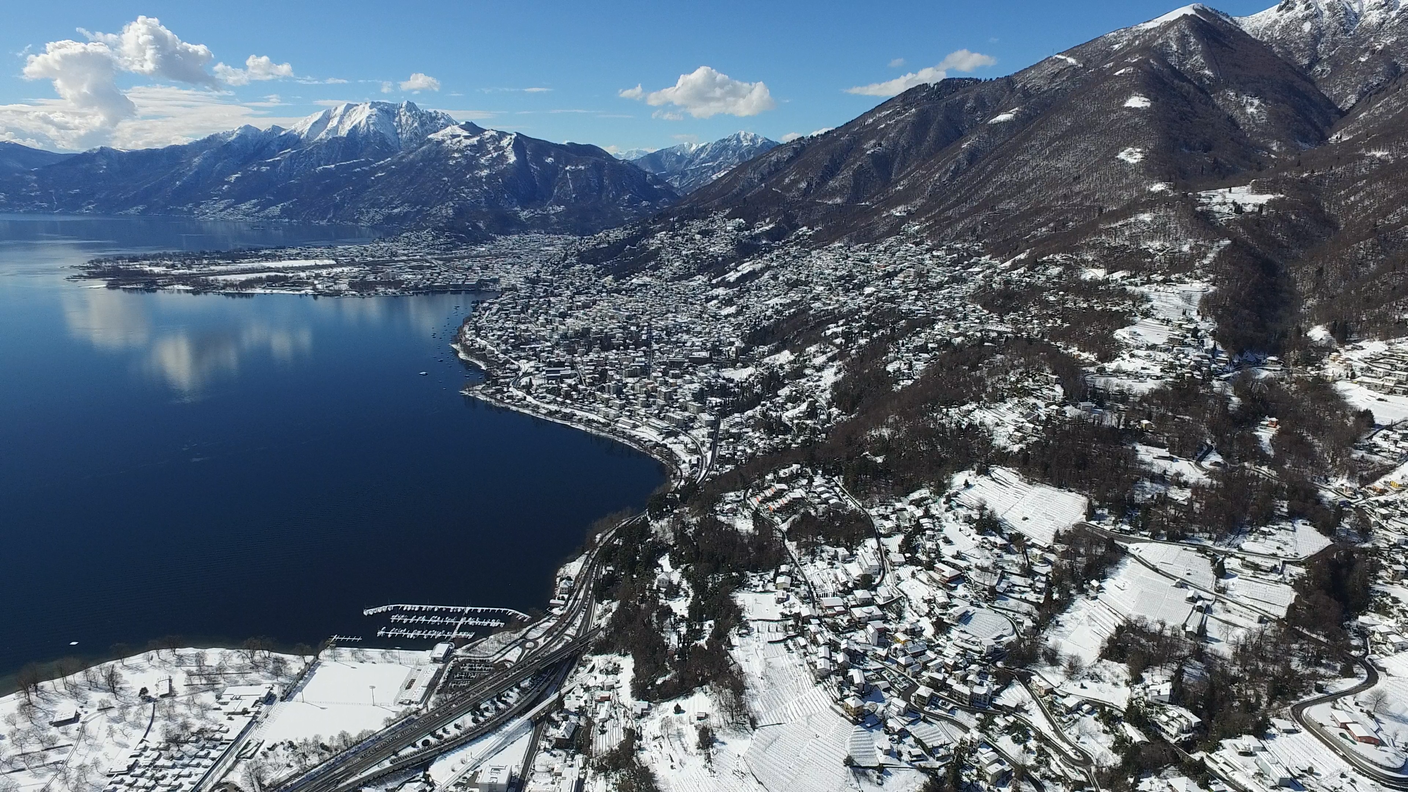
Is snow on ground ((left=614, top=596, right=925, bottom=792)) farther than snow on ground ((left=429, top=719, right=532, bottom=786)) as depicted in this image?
No

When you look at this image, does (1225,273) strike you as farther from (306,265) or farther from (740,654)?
(306,265)

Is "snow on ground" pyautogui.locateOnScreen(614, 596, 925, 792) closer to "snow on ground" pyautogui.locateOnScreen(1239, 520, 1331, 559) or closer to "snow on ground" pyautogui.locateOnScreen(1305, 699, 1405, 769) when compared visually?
"snow on ground" pyautogui.locateOnScreen(1305, 699, 1405, 769)

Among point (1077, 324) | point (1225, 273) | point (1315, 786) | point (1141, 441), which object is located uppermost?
point (1225, 273)

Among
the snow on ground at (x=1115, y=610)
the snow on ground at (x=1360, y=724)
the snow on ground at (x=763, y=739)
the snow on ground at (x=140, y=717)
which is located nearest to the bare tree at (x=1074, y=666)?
the snow on ground at (x=1115, y=610)

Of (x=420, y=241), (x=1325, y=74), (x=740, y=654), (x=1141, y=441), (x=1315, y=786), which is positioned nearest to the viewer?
(x=1315, y=786)

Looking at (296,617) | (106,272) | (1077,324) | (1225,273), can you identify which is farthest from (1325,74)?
(106,272)

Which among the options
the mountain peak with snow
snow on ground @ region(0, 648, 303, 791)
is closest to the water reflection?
snow on ground @ region(0, 648, 303, 791)
